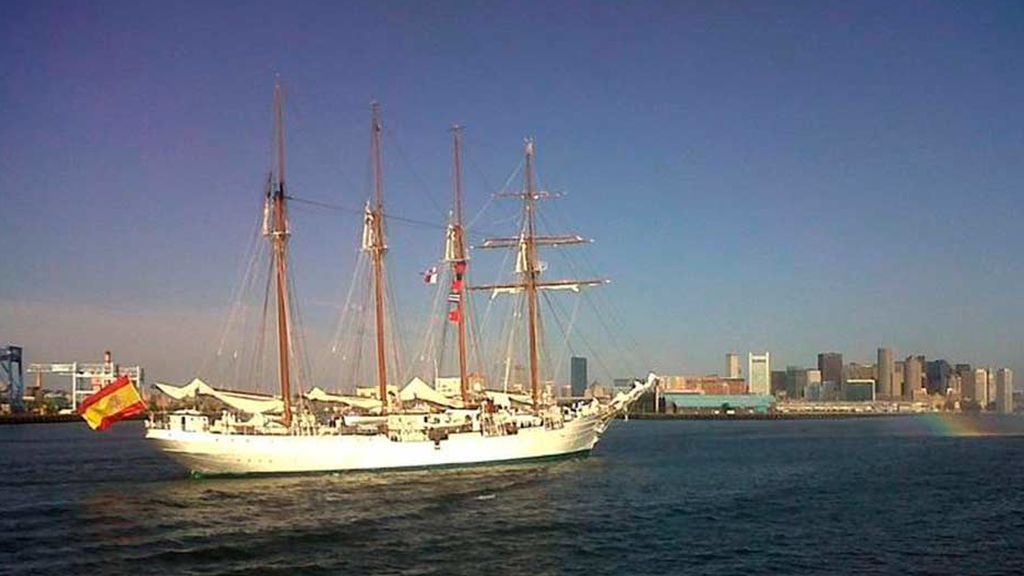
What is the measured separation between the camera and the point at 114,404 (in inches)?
2763

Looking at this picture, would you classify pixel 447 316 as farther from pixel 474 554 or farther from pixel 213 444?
pixel 474 554

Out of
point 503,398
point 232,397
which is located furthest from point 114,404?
point 503,398

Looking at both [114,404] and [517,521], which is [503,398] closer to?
[114,404]

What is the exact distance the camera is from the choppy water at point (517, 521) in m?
40.8

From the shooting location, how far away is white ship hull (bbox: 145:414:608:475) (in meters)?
71.2

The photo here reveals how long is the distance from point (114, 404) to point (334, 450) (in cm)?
1586

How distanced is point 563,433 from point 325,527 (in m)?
47.4

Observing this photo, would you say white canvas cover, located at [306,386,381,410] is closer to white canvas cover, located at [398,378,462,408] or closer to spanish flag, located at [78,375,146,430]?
white canvas cover, located at [398,378,462,408]

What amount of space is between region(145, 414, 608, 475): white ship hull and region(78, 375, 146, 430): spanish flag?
95.2 inches

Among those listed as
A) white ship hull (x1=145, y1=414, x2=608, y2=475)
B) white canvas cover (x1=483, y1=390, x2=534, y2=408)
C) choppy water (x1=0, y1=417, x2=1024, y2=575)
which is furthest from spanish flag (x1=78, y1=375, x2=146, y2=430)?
white canvas cover (x1=483, y1=390, x2=534, y2=408)

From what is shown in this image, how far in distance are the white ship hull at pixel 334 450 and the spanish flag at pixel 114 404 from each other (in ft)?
7.94

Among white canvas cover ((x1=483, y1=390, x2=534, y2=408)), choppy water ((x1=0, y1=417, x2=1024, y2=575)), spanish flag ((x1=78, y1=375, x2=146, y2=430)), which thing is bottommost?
choppy water ((x1=0, y1=417, x2=1024, y2=575))

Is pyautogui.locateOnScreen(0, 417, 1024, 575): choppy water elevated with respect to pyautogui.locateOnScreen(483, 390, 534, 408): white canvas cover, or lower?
lower

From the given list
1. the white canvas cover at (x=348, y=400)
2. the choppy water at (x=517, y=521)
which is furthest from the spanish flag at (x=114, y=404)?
the white canvas cover at (x=348, y=400)
